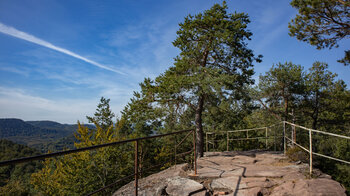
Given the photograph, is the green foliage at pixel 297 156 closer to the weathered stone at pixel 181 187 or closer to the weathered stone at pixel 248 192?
the weathered stone at pixel 248 192

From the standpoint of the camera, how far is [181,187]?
459 cm

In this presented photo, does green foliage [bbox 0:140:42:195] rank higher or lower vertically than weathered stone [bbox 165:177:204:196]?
lower

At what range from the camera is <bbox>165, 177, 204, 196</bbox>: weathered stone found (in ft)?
14.4

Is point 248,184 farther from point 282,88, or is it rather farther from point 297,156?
point 282,88

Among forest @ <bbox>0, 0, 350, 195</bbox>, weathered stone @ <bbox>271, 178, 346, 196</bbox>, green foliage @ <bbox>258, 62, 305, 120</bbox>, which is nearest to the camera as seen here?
weathered stone @ <bbox>271, 178, 346, 196</bbox>

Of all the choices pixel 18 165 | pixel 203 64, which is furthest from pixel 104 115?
pixel 18 165

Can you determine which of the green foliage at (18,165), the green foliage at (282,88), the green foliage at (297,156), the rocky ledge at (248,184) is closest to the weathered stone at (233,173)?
the rocky ledge at (248,184)

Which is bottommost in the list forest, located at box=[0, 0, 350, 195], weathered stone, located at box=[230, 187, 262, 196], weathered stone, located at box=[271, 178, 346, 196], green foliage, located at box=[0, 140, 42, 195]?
green foliage, located at box=[0, 140, 42, 195]

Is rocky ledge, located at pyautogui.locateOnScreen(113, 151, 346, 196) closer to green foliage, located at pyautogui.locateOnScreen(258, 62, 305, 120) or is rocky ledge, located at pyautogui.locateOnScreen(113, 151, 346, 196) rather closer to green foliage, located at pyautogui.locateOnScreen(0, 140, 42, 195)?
green foliage, located at pyautogui.locateOnScreen(258, 62, 305, 120)

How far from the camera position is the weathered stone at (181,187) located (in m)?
4.38

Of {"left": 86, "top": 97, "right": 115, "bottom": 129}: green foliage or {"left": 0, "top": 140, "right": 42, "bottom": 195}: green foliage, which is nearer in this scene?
{"left": 86, "top": 97, "right": 115, "bottom": 129}: green foliage

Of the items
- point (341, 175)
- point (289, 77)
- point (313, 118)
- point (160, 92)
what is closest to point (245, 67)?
point (160, 92)

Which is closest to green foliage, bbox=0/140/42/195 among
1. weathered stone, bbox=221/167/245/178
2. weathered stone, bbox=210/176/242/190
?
weathered stone, bbox=221/167/245/178

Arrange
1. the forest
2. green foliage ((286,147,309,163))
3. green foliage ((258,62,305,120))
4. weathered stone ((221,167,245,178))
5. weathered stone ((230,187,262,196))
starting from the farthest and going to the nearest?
green foliage ((258,62,305,120)) < the forest < green foliage ((286,147,309,163)) < weathered stone ((221,167,245,178)) < weathered stone ((230,187,262,196))
